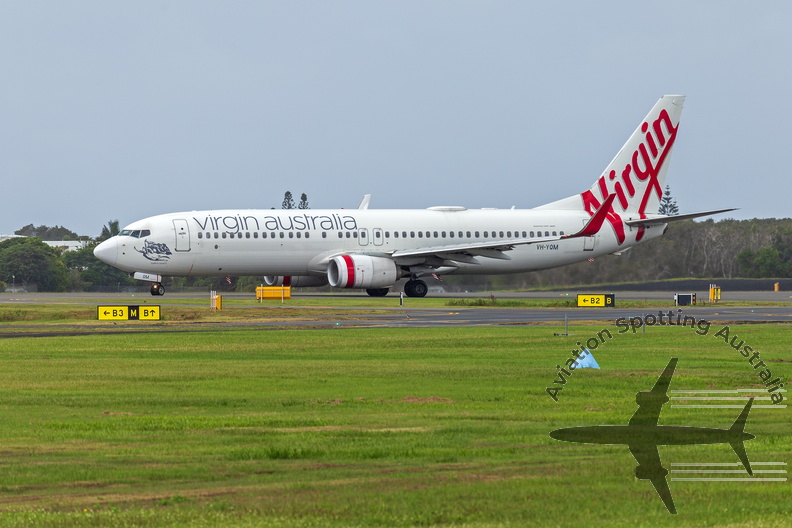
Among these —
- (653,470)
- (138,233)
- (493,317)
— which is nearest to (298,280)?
(138,233)

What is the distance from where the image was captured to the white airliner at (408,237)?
58.7m

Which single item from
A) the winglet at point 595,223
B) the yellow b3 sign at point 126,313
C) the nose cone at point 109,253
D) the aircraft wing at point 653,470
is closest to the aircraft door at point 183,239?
the nose cone at point 109,253

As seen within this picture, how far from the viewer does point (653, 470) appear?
38.7ft

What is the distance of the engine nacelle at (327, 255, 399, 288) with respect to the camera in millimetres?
57812

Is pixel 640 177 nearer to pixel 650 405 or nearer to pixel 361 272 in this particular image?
pixel 361 272

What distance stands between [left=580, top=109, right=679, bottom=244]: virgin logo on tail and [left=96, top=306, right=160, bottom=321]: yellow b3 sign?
103 feet

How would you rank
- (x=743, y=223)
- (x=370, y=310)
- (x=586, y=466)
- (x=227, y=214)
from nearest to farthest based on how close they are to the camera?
(x=586, y=466) < (x=370, y=310) < (x=227, y=214) < (x=743, y=223)

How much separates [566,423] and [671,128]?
181ft

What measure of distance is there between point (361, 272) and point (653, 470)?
4643 centimetres

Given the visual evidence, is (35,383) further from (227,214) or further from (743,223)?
(743,223)

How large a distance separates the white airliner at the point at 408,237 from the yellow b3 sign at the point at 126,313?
1550 centimetres

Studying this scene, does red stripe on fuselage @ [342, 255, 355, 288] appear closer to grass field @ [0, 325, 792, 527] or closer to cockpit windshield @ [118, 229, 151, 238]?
cockpit windshield @ [118, 229, 151, 238]

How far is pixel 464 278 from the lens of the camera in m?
69.6

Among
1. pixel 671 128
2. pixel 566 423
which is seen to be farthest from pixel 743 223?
pixel 566 423
